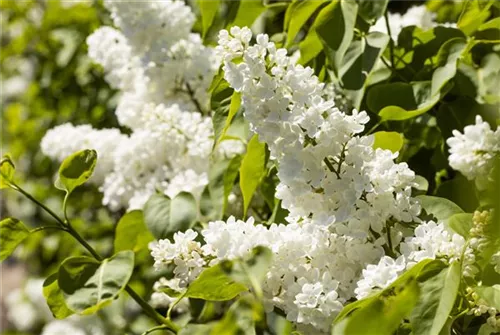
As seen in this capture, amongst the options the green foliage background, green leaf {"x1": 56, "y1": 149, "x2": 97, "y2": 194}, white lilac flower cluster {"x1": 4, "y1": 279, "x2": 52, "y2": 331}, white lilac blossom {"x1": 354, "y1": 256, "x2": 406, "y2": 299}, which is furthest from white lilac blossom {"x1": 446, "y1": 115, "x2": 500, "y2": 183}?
white lilac flower cluster {"x1": 4, "y1": 279, "x2": 52, "y2": 331}

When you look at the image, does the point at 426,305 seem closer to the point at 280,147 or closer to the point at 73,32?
the point at 280,147

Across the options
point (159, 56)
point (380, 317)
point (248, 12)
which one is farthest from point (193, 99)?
point (380, 317)

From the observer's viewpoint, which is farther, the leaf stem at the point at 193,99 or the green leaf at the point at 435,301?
the leaf stem at the point at 193,99

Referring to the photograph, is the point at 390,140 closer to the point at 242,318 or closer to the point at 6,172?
the point at 242,318

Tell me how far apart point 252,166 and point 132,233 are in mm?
370

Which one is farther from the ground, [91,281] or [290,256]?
[290,256]

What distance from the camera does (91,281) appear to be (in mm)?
1174

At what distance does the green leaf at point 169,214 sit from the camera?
136cm

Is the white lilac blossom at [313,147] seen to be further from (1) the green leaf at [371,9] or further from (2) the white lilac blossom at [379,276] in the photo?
(1) the green leaf at [371,9]

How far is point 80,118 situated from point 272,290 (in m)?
1.91

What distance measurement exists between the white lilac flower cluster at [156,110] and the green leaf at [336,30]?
0.36m

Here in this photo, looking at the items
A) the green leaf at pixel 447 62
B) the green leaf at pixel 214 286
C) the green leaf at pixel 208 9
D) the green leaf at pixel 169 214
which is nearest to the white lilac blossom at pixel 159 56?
the green leaf at pixel 208 9

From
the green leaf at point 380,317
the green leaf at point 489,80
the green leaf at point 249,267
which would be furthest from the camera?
the green leaf at point 489,80

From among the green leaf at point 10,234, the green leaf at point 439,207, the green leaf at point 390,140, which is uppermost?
the green leaf at point 390,140
